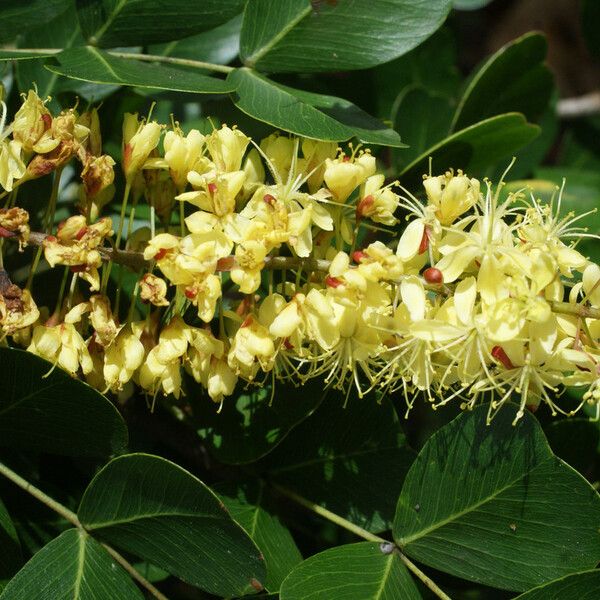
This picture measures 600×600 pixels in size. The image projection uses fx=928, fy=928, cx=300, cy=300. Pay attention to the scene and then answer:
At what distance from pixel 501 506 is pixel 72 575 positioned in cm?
83

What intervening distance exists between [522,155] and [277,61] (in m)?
1.11

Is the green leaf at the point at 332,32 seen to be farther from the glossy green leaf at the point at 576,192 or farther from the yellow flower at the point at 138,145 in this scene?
the glossy green leaf at the point at 576,192

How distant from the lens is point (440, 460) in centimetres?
184

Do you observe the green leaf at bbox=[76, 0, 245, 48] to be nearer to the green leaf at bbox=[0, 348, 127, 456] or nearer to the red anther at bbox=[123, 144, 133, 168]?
the red anther at bbox=[123, 144, 133, 168]

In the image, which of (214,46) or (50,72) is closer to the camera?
(50,72)

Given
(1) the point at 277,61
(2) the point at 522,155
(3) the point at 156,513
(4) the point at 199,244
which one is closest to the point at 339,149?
(1) the point at 277,61

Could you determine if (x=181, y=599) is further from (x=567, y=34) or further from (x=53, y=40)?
(x=567, y=34)

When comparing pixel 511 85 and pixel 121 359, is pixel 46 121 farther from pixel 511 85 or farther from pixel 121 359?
pixel 511 85

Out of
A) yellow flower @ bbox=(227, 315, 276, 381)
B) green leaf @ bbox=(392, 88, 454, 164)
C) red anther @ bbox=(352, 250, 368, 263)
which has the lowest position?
yellow flower @ bbox=(227, 315, 276, 381)

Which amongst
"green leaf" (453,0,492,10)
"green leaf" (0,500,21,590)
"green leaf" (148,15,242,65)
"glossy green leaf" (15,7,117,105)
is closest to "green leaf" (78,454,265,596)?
"green leaf" (0,500,21,590)

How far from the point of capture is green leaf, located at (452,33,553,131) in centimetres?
233

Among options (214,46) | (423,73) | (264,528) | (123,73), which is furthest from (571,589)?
(423,73)

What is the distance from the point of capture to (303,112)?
6.05 feet

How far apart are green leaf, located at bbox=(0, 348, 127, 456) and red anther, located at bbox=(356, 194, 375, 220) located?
0.62m
